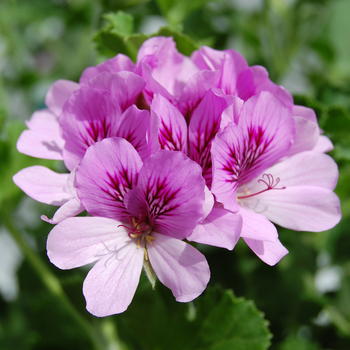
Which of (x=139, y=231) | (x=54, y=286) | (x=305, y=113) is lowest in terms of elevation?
(x=54, y=286)

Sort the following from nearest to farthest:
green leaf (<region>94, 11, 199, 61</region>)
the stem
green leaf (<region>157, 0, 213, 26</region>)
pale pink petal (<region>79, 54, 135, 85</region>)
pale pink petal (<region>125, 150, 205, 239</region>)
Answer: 1. pale pink petal (<region>125, 150, 205, 239</region>)
2. pale pink petal (<region>79, 54, 135, 85</region>)
3. green leaf (<region>94, 11, 199, 61</region>)
4. the stem
5. green leaf (<region>157, 0, 213, 26</region>)

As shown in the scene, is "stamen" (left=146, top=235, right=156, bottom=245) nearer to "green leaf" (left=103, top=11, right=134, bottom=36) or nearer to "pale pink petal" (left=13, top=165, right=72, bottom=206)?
"pale pink petal" (left=13, top=165, right=72, bottom=206)

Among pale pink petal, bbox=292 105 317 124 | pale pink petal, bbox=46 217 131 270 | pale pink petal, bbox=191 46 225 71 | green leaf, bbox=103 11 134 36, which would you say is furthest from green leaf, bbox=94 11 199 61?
pale pink petal, bbox=46 217 131 270

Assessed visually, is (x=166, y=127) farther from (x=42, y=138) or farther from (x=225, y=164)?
(x=42, y=138)

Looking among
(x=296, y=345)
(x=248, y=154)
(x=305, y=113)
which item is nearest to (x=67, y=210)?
(x=248, y=154)

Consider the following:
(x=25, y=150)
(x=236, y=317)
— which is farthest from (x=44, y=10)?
(x=236, y=317)

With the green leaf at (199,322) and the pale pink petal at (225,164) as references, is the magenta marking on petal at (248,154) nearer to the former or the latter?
the pale pink petal at (225,164)
